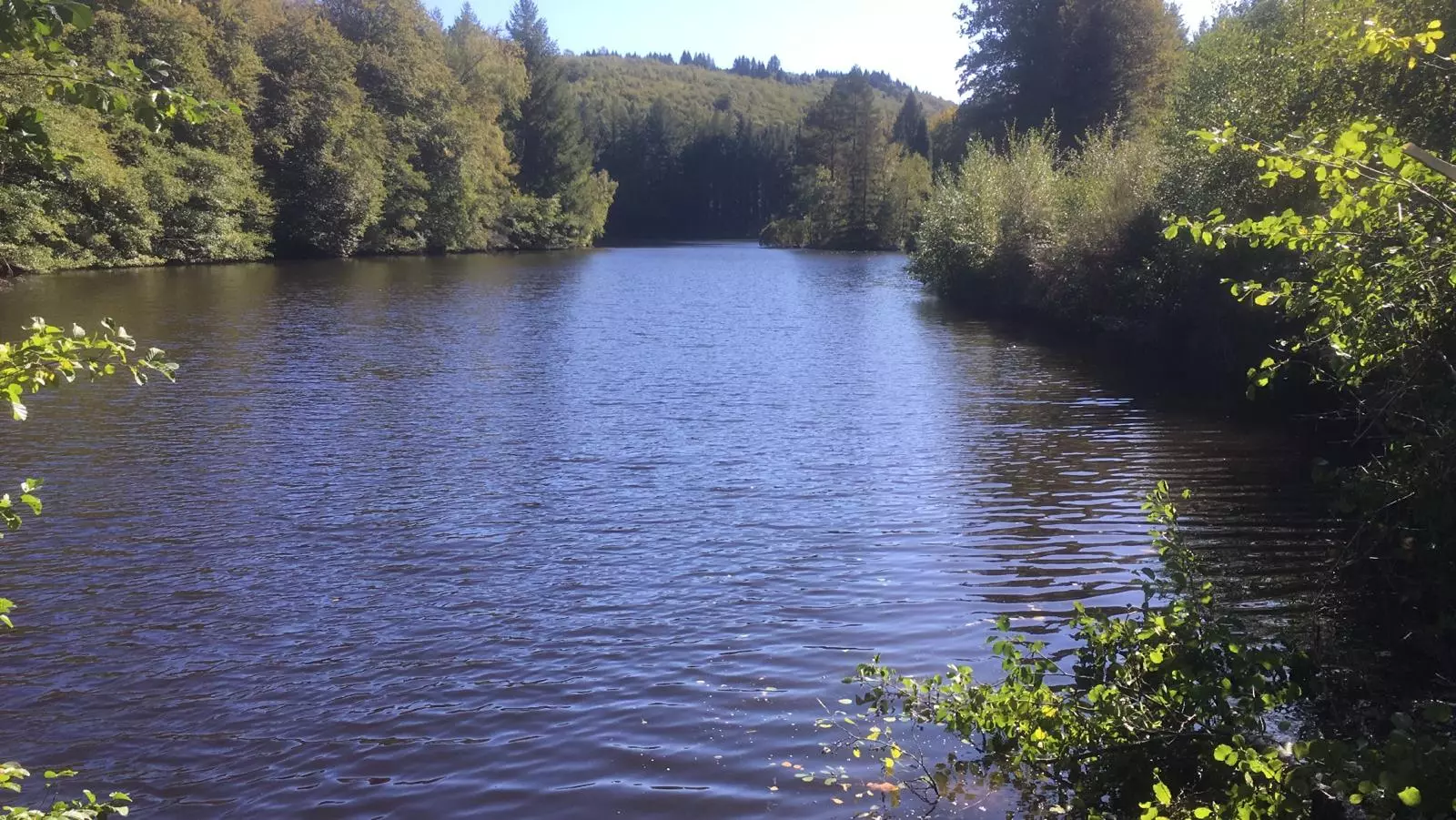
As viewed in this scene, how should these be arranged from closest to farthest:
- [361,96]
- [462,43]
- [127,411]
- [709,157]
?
[127,411] → [361,96] → [462,43] → [709,157]

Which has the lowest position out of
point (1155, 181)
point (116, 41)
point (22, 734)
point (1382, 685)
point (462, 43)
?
point (22, 734)

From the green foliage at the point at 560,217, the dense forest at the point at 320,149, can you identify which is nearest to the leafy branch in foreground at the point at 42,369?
the dense forest at the point at 320,149

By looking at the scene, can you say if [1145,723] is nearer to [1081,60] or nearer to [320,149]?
[1081,60]

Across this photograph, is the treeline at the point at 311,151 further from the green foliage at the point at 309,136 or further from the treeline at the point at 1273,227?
the treeline at the point at 1273,227

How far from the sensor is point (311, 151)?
198 feet

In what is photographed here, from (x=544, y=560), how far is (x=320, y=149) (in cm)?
5706

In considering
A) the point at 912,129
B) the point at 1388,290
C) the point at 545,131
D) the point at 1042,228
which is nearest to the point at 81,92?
the point at 1388,290

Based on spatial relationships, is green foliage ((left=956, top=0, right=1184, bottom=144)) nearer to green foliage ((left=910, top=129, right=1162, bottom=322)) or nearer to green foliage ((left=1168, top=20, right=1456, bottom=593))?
green foliage ((left=910, top=129, right=1162, bottom=322))

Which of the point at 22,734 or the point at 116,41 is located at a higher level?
the point at 116,41

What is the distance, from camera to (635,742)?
6590mm

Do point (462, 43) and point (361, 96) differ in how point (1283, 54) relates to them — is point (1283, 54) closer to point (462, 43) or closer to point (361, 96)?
point (361, 96)

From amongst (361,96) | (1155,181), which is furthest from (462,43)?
(1155,181)

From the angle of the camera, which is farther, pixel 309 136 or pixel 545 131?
pixel 545 131

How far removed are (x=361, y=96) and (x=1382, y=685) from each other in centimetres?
6720
